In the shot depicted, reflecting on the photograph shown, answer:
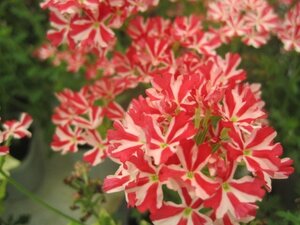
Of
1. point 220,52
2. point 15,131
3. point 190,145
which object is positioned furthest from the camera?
point 220,52

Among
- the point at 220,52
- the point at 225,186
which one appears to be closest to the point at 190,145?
the point at 225,186

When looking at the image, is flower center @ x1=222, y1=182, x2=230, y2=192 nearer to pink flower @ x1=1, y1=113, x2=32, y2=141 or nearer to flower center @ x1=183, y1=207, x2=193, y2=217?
flower center @ x1=183, y1=207, x2=193, y2=217

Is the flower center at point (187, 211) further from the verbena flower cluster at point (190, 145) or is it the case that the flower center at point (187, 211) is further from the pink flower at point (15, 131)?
the pink flower at point (15, 131)

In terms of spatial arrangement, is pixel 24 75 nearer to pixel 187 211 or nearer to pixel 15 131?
pixel 15 131

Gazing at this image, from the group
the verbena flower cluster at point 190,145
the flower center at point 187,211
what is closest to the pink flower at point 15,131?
the verbena flower cluster at point 190,145

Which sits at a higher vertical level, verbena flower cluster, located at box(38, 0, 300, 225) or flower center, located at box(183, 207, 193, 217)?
verbena flower cluster, located at box(38, 0, 300, 225)

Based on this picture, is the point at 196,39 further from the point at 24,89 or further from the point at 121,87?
the point at 24,89

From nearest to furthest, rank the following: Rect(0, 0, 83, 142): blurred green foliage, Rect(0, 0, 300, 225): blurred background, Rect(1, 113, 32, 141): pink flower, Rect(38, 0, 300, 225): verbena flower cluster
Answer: Rect(38, 0, 300, 225): verbena flower cluster
Rect(1, 113, 32, 141): pink flower
Rect(0, 0, 300, 225): blurred background
Rect(0, 0, 83, 142): blurred green foliage

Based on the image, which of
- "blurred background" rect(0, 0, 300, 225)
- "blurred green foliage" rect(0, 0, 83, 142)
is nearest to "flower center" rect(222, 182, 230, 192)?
"blurred background" rect(0, 0, 300, 225)

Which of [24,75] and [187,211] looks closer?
[187,211]

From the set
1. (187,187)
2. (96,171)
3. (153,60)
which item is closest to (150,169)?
(187,187)

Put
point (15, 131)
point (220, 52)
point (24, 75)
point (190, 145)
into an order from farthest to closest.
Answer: point (24, 75) → point (220, 52) → point (15, 131) → point (190, 145)

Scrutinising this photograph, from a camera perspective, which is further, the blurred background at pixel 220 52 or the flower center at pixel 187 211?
the blurred background at pixel 220 52
